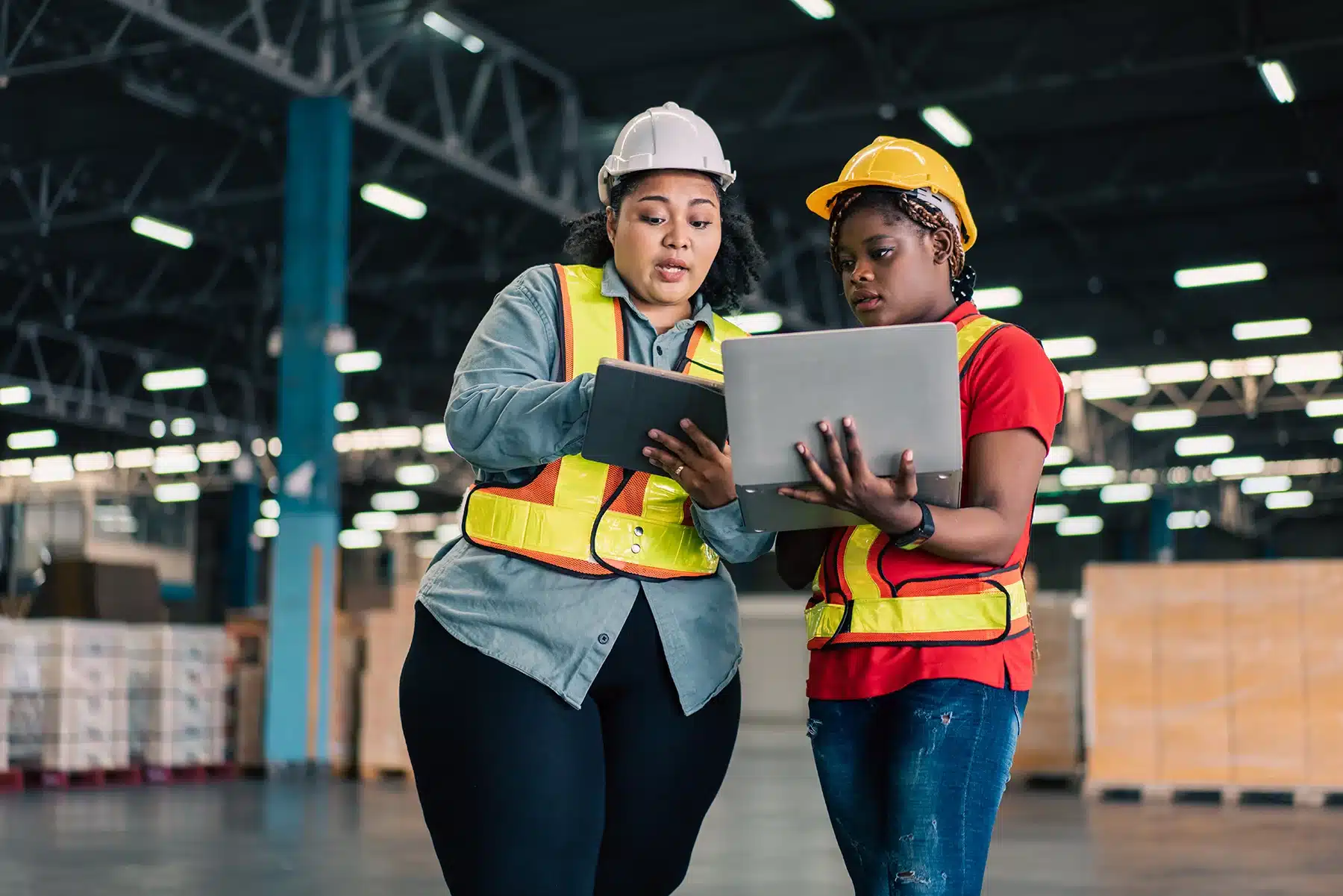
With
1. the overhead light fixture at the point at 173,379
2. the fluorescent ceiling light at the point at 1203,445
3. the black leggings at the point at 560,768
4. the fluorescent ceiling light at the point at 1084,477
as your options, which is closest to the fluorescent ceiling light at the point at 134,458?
the overhead light fixture at the point at 173,379

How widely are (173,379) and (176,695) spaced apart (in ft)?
49.9

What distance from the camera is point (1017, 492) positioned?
215cm

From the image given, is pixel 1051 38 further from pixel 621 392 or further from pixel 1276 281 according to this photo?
pixel 621 392

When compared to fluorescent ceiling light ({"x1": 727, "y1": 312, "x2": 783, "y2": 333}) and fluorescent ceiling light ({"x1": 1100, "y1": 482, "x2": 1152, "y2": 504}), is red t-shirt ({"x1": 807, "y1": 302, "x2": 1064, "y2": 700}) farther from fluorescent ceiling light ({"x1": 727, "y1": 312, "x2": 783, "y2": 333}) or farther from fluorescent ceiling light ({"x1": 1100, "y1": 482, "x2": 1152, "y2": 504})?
fluorescent ceiling light ({"x1": 1100, "y1": 482, "x2": 1152, "y2": 504})

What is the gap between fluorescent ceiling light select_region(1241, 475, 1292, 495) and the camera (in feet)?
121

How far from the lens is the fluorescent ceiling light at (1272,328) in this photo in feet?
78.5

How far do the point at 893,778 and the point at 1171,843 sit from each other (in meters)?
6.87

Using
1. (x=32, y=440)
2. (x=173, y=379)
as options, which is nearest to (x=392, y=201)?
(x=173, y=379)

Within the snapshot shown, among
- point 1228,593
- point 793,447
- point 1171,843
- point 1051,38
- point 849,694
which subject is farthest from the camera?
point 1051,38

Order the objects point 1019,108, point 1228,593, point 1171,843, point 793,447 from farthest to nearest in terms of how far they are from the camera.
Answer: point 1019,108
point 1228,593
point 1171,843
point 793,447

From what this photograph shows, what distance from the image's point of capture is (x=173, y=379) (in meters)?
27.3

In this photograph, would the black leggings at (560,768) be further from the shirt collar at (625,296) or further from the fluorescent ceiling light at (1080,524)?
the fluorescent ceiling light at (1080,524)

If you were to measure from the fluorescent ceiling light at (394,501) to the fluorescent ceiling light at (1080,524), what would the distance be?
62.5 feet

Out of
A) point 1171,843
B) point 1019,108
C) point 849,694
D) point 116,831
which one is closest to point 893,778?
point 849,694
